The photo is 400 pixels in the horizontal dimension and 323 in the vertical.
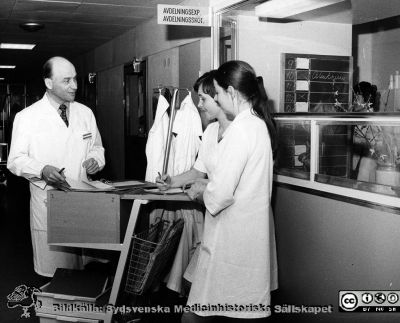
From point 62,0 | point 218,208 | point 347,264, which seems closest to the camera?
point 218,208

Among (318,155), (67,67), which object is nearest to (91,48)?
(67,67)

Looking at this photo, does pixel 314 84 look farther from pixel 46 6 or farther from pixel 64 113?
pixel 46 6

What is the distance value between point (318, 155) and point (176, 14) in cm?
164

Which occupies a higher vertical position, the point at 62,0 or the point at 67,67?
the point at 62,0

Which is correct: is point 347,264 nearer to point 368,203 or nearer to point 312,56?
point 368,203

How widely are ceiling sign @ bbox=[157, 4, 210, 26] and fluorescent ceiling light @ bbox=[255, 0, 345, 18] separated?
45cm

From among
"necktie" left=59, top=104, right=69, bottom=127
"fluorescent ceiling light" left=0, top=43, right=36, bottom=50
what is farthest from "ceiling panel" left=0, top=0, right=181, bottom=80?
"necktie" left=59, top=104, right=69, bottom=127

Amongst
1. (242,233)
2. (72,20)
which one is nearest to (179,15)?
(242,233)

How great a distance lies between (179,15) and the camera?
3.77 m

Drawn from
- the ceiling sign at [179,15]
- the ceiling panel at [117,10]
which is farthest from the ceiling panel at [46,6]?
the ceiling sign at [179,15]

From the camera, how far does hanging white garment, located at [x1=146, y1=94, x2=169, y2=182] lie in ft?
11.5

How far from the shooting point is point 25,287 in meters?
3.98

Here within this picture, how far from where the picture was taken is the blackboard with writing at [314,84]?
348 centimetres

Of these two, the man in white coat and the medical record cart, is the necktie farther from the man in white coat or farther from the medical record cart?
the medical record cart
